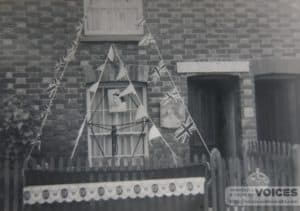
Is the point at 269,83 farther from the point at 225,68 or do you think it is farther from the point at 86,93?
the point at 86,93

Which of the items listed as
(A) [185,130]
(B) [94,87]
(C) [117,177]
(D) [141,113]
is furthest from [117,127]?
(C) [117,177]

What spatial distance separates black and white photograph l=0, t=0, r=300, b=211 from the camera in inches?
297

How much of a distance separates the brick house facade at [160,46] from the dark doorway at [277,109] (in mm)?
619

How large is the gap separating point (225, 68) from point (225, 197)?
123 inches

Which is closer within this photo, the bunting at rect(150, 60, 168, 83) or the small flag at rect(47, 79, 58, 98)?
the small flag at rect(47, 79, 58, 98)

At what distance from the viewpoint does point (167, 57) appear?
314 inches

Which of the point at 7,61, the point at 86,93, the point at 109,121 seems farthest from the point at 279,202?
Result: the point at 7,61

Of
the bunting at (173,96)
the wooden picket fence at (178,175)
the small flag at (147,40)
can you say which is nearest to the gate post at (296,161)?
the wooden picket fence at (178,175)

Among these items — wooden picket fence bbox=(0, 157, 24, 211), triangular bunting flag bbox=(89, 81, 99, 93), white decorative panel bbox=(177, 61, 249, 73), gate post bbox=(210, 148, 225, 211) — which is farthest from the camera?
white decorative panel bbox=(177, 61, 249, 73)

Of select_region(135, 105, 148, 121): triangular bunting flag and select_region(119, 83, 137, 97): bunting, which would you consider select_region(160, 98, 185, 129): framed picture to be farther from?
select_region(119, 83, 137, 97): bunting

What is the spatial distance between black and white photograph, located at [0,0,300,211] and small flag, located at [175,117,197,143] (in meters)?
0.02

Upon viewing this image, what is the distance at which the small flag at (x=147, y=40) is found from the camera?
25.9 feet

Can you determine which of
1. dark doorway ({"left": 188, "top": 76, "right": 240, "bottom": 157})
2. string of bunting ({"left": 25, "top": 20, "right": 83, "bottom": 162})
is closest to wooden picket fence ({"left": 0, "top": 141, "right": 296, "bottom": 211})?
string of bunting ({"left": 25, "top": 20, "right": 83, "bottom": 162})

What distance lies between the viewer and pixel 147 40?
791 centimetres
